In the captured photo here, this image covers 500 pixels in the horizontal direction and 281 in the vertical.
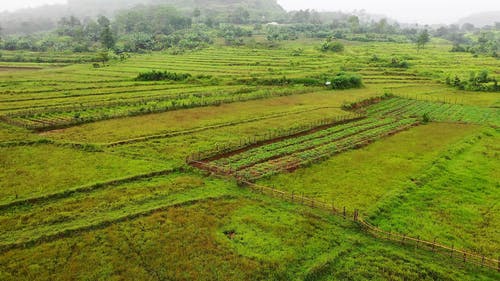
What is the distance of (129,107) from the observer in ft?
206

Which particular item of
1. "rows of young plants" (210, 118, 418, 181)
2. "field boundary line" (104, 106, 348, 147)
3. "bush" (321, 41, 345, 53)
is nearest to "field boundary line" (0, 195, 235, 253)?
"rows of young plants" (210, 118, 418, 181)

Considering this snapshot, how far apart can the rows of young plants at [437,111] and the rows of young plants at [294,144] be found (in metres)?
8.30

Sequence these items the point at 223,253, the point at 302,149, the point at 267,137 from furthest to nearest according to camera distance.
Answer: the point at 267,137 → the point at 302,149 → the point at 223,253

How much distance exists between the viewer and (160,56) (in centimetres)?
13725

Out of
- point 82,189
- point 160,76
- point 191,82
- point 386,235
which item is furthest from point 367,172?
point 160,76

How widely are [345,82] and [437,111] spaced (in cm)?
2394

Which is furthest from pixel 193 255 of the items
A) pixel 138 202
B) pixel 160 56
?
pixel 160 56

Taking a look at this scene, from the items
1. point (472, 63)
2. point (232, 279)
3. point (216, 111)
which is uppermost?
point (472, 63)

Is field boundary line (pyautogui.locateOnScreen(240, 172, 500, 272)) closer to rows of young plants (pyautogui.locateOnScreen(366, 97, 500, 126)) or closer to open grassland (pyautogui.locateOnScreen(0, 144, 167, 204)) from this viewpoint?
open grassland (pyautogui.locateOnScreen(0, 144, 167, 204))

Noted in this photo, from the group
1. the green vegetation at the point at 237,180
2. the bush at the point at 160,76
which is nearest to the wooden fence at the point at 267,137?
the green vegetation at the point at 237,180

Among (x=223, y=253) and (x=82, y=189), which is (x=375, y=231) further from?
(x=82, y=189)

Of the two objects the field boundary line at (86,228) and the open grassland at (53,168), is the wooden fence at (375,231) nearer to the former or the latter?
the field boundary line at (86,228)

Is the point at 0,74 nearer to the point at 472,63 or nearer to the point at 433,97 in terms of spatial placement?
the point at 433,97

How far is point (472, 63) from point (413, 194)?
356 ft
